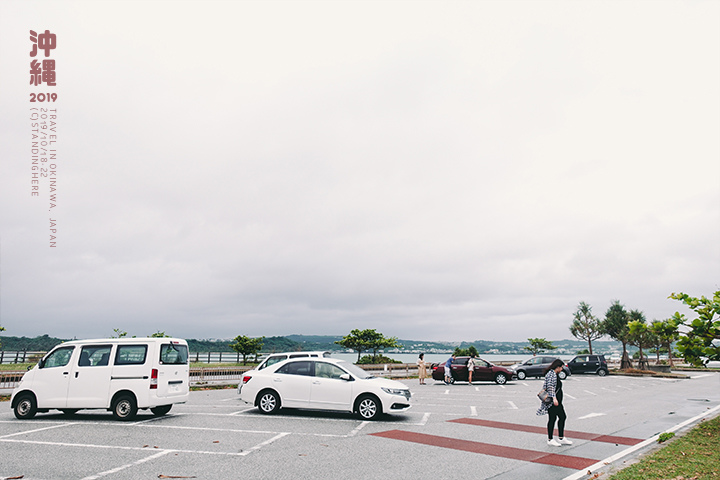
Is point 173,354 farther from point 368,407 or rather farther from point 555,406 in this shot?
point 555,406

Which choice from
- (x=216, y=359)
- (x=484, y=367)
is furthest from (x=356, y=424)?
(x=216, y=359)

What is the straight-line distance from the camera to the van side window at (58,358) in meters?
12.8

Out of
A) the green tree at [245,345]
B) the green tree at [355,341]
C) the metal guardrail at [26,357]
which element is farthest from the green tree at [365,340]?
the metal guardrail at [26,357]

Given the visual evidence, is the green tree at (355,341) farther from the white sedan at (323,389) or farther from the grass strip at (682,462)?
the grass strip at (682,462)

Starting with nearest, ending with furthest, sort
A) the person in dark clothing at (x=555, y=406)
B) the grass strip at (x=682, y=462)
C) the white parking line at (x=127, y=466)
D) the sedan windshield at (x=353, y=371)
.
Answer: the white parking line at (x=127, y=466), the grass strip at (x=682, y=462), the person in dark clothing at (x=555, y=406), the sedan windshield at (x=353, y=371)

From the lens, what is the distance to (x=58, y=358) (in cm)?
1283

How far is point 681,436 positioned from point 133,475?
11213 millimetres

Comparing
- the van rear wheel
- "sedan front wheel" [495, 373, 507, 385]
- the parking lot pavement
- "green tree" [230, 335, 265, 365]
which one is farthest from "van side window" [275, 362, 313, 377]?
"green tree" [230, 335, 265, 365]

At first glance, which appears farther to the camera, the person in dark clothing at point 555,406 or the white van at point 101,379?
the white van at point 101,379

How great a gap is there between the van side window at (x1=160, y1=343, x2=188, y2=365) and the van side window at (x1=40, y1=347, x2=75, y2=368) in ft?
7.92

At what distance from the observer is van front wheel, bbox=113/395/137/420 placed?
12.3m

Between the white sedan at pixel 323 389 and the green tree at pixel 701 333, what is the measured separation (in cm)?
676

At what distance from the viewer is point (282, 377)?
13.6 m

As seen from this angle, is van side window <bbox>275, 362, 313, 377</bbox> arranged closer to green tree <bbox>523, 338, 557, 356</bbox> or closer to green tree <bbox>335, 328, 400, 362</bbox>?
green tree <bbox>335, 328, 400, 362</bbox>
